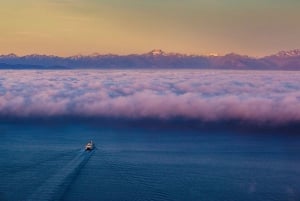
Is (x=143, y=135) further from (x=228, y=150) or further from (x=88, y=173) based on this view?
(x=88, y=173)

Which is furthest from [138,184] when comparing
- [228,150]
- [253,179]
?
[228,150]

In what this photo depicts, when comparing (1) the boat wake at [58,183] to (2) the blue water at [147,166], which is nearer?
(1) the boat wake at [58,183]

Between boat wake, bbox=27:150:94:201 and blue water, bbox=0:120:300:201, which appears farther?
blue water, bbox=0:120:300:201

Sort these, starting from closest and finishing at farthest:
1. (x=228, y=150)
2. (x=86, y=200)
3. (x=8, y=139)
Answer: (x=86, y=200) → (x=228, y=150) → (x=8, y=139)

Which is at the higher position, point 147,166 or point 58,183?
point 58,183

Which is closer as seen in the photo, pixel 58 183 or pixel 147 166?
pixel 58 183
